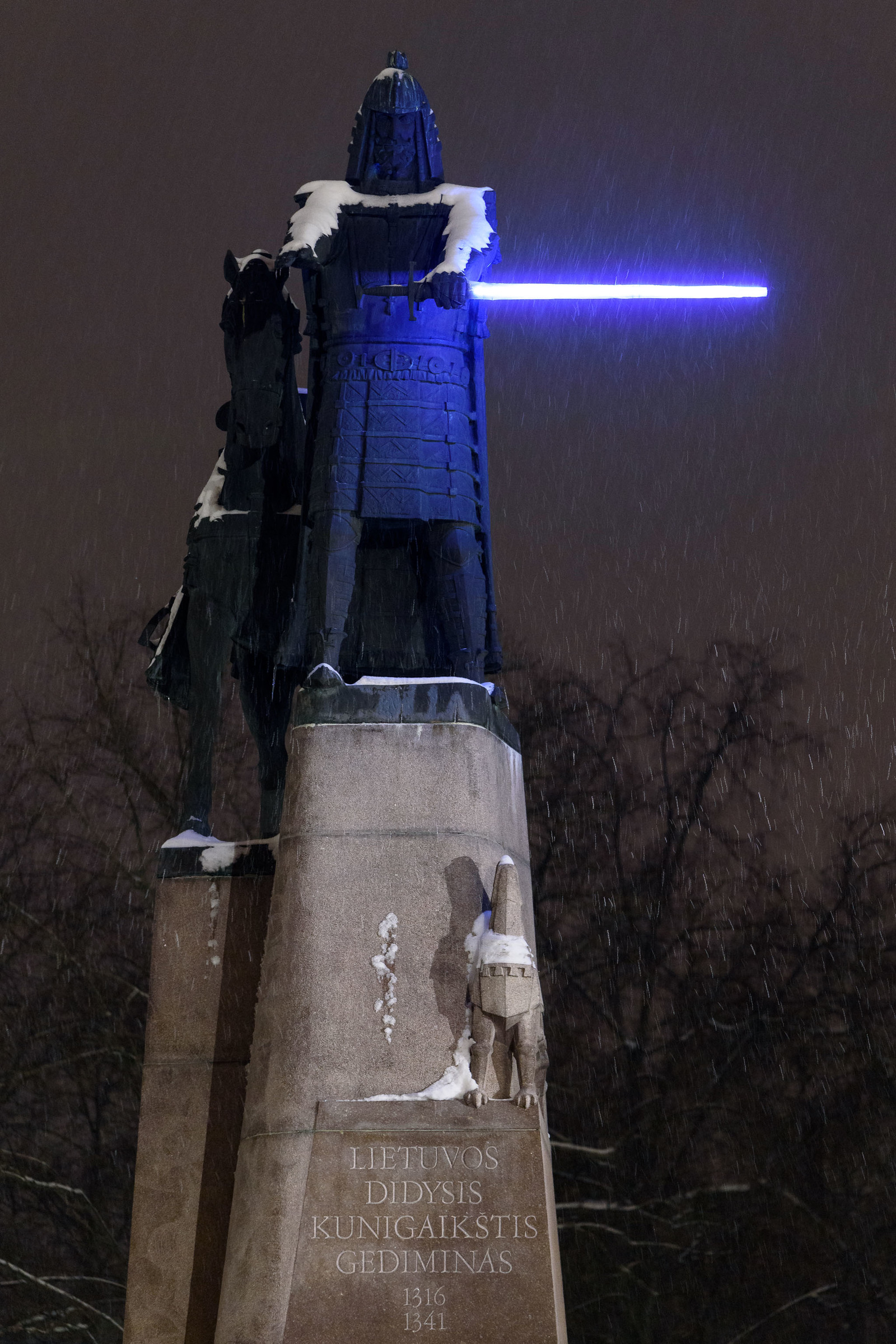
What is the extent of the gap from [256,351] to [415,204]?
125cm

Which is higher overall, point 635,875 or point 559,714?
point 559,714

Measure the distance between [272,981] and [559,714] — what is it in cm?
1309

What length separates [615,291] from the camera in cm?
1065

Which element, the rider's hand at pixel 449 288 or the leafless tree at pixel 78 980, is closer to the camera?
the rider's hand at pixel 449 288

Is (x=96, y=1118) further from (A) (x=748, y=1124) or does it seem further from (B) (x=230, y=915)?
(B) (x=230, y=915)

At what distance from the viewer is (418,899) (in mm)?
8883

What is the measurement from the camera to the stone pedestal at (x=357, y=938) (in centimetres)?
830

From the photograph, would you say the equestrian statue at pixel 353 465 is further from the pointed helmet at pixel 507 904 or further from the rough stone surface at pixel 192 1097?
the pointed helmet at pixel 507 904

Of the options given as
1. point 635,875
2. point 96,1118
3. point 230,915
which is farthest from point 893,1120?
point 230,915

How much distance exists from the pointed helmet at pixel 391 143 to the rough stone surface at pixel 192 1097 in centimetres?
411

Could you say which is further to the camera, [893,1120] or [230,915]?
[893,1120]

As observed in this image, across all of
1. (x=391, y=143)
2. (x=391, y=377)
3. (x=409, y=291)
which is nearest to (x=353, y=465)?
(x=391, y=377)

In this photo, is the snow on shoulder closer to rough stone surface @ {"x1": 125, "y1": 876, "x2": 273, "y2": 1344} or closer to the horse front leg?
the horse front leg

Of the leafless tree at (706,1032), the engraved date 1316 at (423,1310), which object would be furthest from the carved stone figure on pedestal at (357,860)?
the leafless tree at (706,1032)
